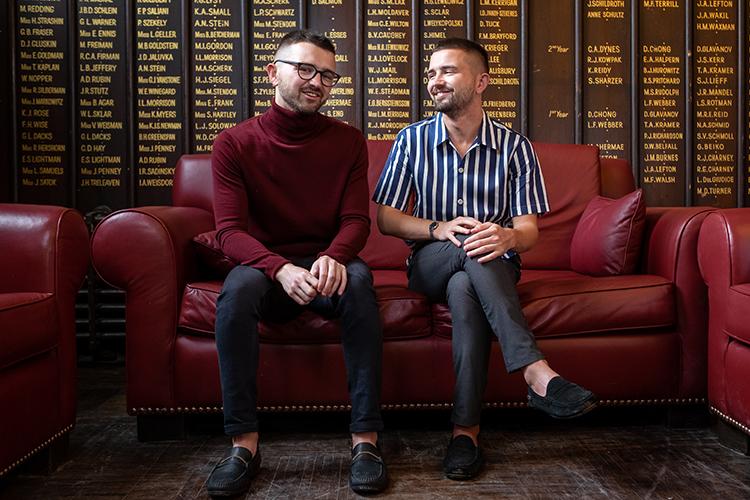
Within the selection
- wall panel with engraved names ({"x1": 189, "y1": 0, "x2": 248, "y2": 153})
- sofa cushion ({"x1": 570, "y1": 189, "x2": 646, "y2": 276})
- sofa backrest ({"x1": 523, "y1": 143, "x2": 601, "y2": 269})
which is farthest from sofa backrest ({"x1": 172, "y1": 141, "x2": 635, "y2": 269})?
wall panel with engraved names ({"x1": 189, "y1": 0, "x2": 248, "y2": 153})

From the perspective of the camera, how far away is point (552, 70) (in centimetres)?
326

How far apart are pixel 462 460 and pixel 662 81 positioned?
253 centimetres

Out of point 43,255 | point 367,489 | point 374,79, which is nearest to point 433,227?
point 367,489

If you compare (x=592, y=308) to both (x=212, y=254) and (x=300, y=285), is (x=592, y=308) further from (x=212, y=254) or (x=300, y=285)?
(x=212, y=254)

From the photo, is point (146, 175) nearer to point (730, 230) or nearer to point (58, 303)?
point (58, 303)

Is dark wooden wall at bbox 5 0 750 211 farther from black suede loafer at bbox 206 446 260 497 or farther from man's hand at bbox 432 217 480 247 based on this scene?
black suede loafer at bbox 206 446 260 497

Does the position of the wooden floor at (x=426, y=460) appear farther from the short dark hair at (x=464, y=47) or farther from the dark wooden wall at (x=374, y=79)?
the dark wooden wall at (x=374, y=79)

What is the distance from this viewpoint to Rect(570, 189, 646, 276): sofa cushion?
7.01 feet

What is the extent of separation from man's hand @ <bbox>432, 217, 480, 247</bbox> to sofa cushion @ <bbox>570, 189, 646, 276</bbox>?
615 millimetres

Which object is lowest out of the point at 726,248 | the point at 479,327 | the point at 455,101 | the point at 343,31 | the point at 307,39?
the point at 479,327

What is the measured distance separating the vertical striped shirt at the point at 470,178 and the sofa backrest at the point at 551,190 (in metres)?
0.47

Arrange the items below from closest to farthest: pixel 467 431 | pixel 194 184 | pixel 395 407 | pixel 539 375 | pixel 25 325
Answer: pixel 25 325
pixel 539 375
pixel 467 431
pixel 395 407
pixel 194 184

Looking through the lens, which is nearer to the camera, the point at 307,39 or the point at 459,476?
the point at 459,476

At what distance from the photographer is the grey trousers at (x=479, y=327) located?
1.62 m
